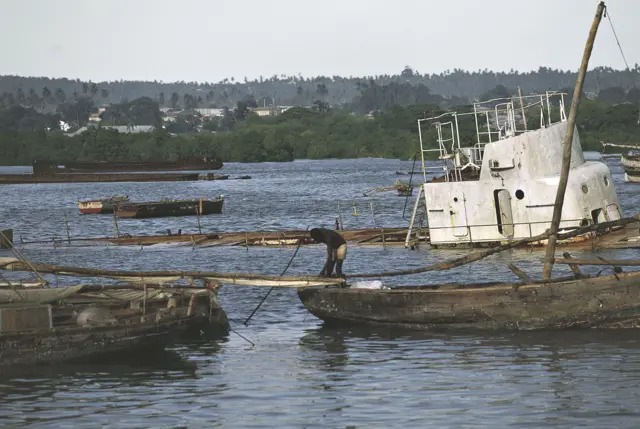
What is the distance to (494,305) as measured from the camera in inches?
1083

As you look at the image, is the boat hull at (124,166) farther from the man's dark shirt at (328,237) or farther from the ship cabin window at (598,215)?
the man's dark shirt at (328,237)

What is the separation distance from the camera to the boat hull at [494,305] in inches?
1057

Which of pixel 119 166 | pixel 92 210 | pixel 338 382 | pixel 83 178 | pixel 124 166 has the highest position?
pixel 119 166

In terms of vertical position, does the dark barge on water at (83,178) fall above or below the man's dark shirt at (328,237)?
above

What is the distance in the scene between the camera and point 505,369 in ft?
78.5

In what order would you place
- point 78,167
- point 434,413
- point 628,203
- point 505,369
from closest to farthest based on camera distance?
point 434,413 < point 505,369 < point 628,203 < point 78,167

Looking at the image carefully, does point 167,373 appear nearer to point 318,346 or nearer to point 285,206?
point 318,346

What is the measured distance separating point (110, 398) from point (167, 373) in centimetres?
252

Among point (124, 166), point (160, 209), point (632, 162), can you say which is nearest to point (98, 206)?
point (160, 209)

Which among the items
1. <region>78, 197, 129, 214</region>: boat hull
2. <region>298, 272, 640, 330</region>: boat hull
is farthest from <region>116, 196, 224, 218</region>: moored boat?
<region>298, 272, 640, 330</region>: boat hull

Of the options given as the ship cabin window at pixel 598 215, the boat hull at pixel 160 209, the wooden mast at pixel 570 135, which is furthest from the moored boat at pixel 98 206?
the wooden mast at pixel 570 135

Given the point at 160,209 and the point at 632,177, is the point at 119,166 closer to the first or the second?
the point at 632,177

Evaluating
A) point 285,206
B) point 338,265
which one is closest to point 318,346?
point 338,265

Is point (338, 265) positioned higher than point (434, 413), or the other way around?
point (338, 265)
